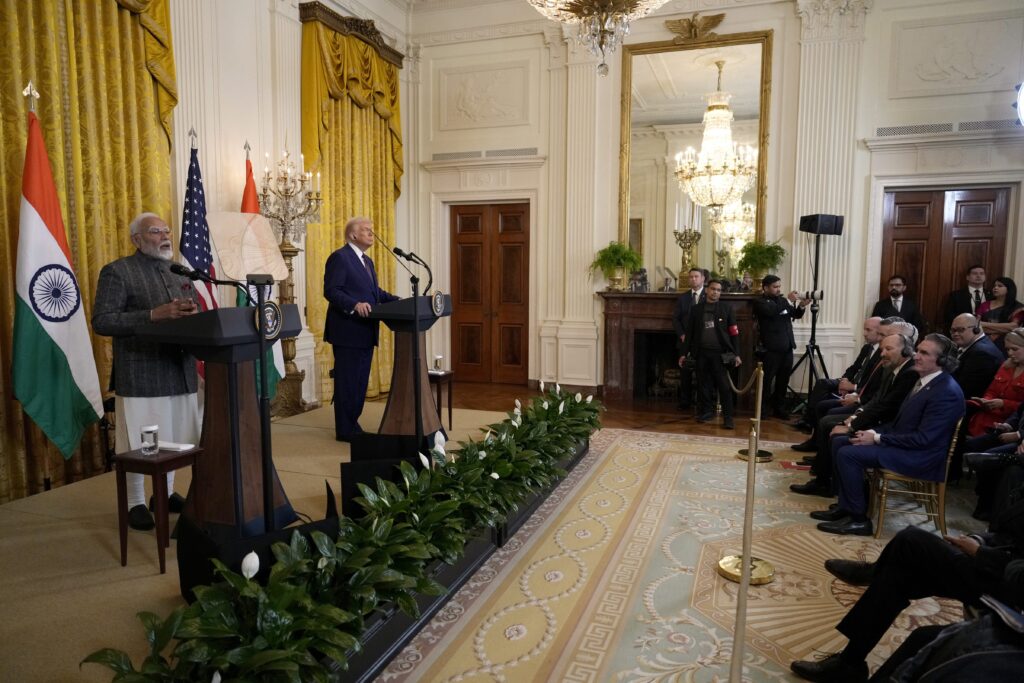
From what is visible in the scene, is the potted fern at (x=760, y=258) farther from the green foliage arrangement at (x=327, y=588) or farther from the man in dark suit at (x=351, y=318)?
the green foliage arrangement at (x=327, y=588)

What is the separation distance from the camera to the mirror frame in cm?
739

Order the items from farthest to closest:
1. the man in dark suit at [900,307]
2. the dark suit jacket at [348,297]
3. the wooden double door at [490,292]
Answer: the wooden double door at [490,292] → the man in dark suit at [900,307] → the dark suit jacket at [348,297]

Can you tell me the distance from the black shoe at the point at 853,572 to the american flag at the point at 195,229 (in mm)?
4441

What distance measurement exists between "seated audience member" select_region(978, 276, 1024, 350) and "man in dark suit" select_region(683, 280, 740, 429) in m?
2.12

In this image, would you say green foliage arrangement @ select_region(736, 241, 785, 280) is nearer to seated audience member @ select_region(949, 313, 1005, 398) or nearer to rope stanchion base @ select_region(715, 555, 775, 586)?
seated audience member @ select_region(949, 313, 1005, 398)

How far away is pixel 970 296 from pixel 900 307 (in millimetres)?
660

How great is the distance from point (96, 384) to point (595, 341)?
5408 millimetres

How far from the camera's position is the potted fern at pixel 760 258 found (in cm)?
722

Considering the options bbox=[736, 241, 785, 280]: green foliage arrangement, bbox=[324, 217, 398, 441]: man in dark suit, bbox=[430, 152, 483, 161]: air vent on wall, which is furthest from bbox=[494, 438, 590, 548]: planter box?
bbox=[430, 152, 483, 161]: air vent on wall

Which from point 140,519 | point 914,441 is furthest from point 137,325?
point 914,441

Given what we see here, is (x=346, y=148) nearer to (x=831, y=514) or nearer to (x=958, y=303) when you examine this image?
(x=831, y=514)

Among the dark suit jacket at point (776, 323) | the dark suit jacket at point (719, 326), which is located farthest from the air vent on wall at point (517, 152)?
the dark suit jacket at point (776, 323)

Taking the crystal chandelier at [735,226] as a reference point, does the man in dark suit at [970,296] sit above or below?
below

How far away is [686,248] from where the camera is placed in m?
7.79
